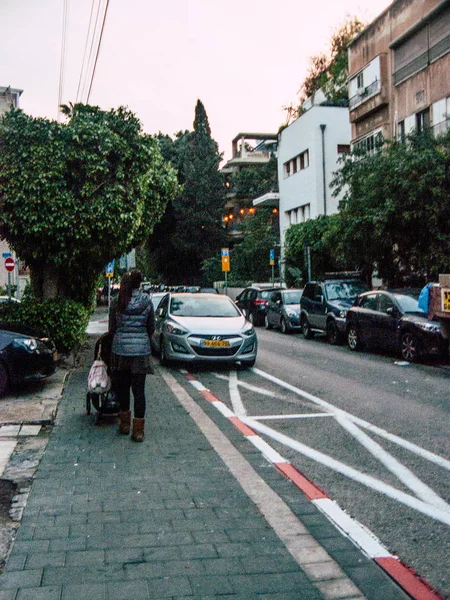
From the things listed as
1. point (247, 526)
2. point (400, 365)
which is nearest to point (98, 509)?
point (247, 526)

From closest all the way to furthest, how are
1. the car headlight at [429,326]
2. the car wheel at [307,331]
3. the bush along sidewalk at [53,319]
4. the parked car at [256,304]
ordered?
the bush along sidewalk at [53,319]
the car headlight at [429,326]
the car wheel at [307,331]
the parked car at [256,304]

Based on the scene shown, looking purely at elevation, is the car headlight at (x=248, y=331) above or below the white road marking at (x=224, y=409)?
above

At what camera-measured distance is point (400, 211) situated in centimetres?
1805

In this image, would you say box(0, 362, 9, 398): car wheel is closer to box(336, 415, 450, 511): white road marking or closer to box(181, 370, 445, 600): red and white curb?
box(181, 370, 445, 600): red and white curb

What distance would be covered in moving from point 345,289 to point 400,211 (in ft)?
10.2

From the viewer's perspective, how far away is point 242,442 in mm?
7145

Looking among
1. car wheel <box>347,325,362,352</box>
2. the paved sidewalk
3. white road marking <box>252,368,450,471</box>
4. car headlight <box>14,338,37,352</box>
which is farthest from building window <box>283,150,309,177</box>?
the paved sidewalk

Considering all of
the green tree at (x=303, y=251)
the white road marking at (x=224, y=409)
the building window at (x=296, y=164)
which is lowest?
the white road marking at (x=224, y=409)

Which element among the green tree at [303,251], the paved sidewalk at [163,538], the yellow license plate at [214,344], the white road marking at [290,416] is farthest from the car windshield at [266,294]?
the paved sidewalk at [163,538]

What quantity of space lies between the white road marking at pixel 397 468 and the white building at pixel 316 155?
97.2 feet

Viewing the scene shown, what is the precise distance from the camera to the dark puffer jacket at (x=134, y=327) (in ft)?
Answer: 23.8

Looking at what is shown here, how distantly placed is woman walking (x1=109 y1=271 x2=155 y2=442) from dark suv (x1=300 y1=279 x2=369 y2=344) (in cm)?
1158

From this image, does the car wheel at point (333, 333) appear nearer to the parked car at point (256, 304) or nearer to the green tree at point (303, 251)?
the parked car at point (256, 304)

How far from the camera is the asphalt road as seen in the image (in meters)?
4.65
